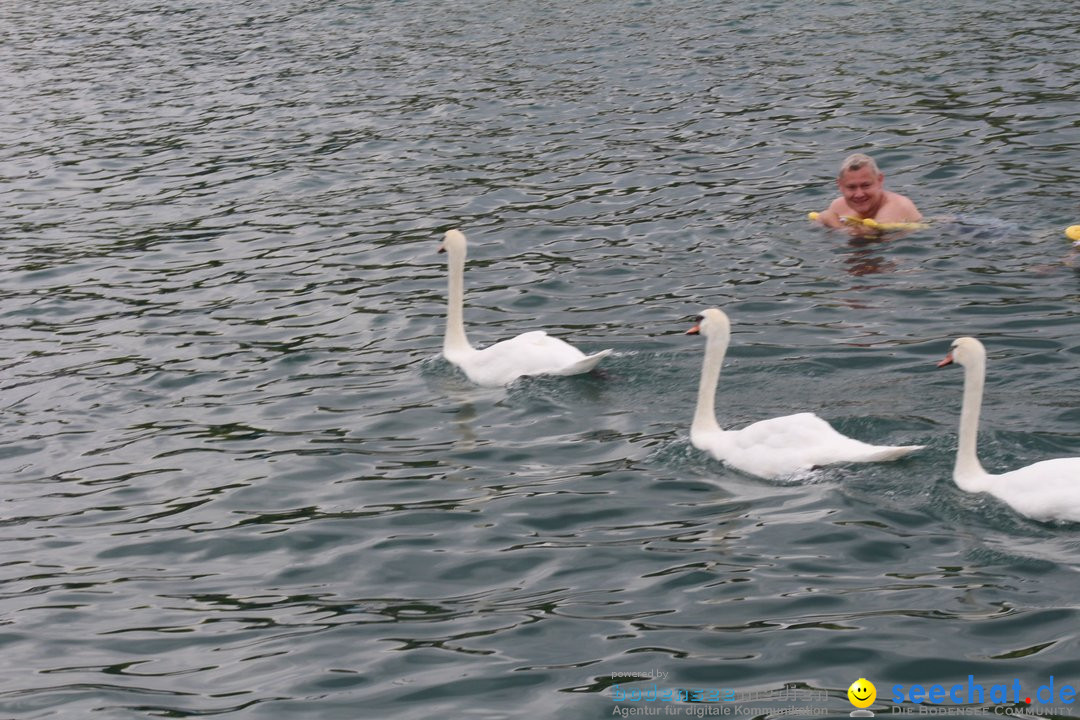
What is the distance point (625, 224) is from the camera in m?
15.2

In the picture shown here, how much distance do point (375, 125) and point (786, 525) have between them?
14161 millimetres

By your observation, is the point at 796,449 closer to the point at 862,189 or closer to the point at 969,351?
the point at 969,351

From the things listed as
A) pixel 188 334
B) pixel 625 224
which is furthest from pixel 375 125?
pixel 188 334

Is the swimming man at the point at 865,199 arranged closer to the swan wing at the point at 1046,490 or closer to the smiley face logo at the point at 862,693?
the swan wing at the point at 1046,490

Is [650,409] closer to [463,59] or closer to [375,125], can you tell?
[375,125]

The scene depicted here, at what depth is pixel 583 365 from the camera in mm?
10289

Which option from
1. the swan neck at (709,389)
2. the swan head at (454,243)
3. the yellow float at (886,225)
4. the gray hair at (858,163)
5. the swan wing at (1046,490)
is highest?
the gray hair at (858,163)

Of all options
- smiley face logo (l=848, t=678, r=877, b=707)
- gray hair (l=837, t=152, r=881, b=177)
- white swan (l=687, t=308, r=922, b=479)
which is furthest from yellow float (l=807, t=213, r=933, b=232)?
smiley face logo (l=848, t=678, r=877, b=707)

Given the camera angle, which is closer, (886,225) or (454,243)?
(454,243)

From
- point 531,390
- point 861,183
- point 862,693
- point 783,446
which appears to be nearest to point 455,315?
point 531,390

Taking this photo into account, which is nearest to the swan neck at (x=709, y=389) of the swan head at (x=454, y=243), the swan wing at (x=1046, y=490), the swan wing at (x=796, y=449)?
the swan wing at (x=796, y=449)

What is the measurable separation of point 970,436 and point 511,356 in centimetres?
363

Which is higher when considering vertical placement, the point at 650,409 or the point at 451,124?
the point at 451,124

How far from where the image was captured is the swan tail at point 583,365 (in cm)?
1016
